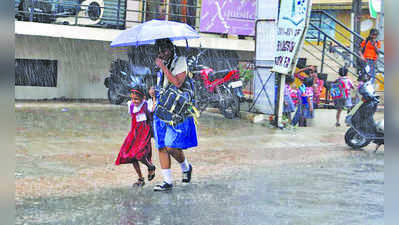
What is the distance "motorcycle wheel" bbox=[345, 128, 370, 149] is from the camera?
9.89 meters

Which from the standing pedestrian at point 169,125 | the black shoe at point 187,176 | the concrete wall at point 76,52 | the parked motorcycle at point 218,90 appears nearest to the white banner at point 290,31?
the parked motorcycle at point 218,90

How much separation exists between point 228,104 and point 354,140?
384 centimetres

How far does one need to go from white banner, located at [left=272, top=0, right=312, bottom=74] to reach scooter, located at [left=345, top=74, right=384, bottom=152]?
7.08ft

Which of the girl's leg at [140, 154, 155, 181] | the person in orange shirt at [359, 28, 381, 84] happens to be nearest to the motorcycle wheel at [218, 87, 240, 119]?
the person in orange shirt at [359, 28, 381, 84]

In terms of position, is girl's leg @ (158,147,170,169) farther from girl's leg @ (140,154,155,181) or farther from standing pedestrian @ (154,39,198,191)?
girl's leg @ (140,154,155,181)

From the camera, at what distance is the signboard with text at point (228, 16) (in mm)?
16031

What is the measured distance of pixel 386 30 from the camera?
1.71 metres

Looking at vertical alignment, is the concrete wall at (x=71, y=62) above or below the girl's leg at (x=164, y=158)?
above

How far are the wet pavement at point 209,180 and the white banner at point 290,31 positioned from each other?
4.91 ft

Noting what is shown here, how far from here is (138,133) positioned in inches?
252

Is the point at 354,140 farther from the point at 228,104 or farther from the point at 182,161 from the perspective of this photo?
the point at 182,161

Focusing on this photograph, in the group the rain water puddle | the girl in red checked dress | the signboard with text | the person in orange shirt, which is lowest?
the rain water puddle

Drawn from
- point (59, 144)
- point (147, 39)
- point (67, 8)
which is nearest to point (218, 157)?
point (59, 144)

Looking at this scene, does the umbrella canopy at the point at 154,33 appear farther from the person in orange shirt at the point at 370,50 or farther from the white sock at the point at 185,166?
the person in orange shirt at the point at 370,50
